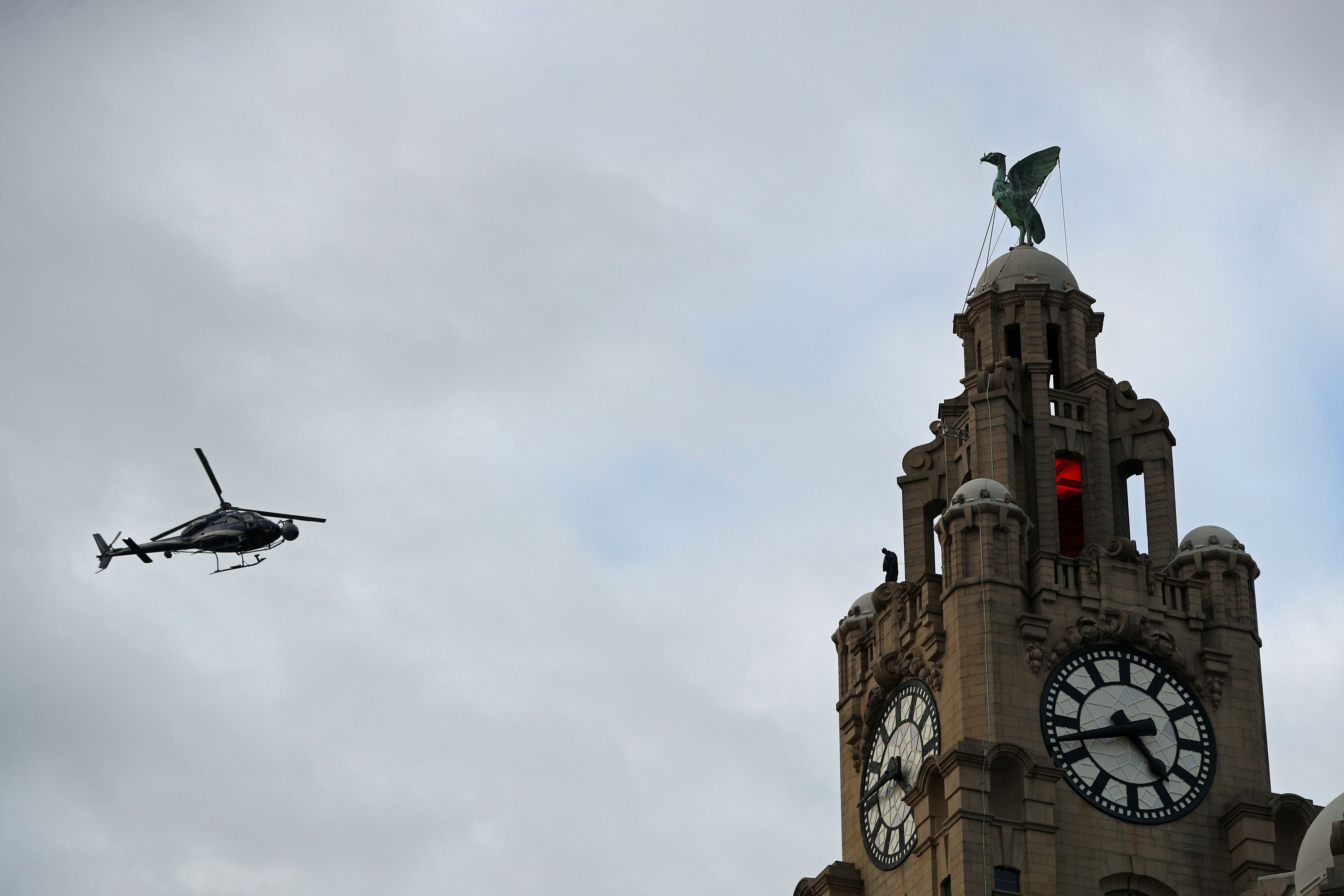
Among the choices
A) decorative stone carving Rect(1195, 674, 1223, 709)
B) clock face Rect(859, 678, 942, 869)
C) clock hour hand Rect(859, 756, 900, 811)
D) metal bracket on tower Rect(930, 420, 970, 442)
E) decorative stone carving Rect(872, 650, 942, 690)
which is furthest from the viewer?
metal bracket on tower Rect(930, 420, 970, 442)

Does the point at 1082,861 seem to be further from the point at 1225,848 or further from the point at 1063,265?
the point at 1063,265

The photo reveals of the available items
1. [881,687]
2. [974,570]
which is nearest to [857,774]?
[881,687]

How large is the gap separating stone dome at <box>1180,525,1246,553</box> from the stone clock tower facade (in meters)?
0.08

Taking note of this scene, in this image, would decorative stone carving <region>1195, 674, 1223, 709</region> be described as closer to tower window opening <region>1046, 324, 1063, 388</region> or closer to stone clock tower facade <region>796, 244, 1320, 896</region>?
stone clock tower facade <region>796, 244, 1320, 896</region>

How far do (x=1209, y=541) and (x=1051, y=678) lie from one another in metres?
8.08

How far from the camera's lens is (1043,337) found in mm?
87562

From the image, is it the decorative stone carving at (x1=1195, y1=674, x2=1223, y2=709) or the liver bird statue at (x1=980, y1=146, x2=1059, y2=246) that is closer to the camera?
the decorative stone carving at (x1=1195, y1=674, x2=1223, y2=709)

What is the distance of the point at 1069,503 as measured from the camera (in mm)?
86688

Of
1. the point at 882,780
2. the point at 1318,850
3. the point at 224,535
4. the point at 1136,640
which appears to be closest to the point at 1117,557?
the point at 1136,640

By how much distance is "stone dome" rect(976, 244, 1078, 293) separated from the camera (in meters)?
89.0

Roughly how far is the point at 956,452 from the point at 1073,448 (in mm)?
4022

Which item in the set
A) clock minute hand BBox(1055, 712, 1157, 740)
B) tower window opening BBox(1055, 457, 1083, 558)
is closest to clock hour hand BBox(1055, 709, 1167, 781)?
clock minute hand BBox(1055, 712, 1157, 740)

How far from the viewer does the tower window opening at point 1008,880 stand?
238 ft

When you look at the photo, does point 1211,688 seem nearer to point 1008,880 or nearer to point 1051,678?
point 1051,678
